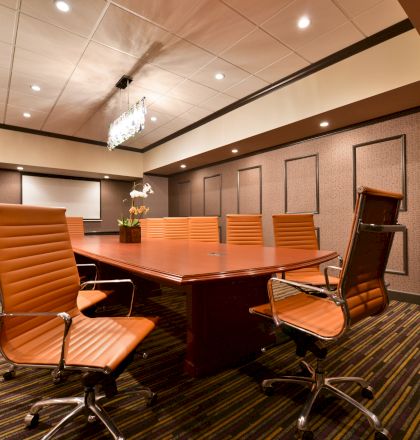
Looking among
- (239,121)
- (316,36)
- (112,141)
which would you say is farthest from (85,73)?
(316,36)

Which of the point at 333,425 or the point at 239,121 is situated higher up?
the point at 239,121

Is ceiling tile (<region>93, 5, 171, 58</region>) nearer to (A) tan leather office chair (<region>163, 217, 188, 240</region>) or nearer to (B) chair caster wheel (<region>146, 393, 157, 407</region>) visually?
(A) tan leather office chair (<region>163, 217, 188, 240</region>)

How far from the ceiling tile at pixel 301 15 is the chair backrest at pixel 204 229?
2345 millimetres

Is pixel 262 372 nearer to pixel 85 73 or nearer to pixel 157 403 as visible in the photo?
pixel 157 403

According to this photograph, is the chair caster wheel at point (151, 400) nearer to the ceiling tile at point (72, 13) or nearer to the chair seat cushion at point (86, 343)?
the chair seat cushion at point (86, 343)

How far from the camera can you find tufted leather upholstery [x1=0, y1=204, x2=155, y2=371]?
3.62 feet

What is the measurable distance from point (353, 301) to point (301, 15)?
9.30 feet

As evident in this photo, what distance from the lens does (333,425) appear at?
1.31m

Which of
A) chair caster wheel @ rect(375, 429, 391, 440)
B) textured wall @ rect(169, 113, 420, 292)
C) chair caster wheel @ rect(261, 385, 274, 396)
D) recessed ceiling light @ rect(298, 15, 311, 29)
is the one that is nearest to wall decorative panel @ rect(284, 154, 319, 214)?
textured wall @ rect(169, 113, 420, 292)

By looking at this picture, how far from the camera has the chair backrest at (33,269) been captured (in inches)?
45.7

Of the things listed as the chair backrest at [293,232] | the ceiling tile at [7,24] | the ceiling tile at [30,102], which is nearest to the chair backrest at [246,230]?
the chair backrest at [293,232]

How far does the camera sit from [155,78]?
3783 mm

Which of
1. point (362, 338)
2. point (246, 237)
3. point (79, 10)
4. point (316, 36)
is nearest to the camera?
point (362, 338)

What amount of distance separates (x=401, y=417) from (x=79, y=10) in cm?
398
